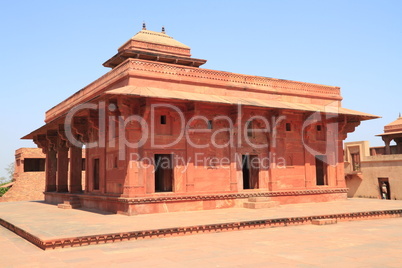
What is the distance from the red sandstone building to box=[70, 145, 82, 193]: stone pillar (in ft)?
0.16

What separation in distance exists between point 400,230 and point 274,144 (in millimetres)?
6843

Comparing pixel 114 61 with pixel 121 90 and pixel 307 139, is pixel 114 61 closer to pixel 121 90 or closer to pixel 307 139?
pixel 121 90

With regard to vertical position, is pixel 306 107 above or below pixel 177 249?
above

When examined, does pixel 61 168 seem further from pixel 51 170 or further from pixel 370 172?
pixel 370 172

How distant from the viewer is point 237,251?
298 inches

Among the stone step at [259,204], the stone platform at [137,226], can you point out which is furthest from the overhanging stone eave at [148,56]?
the stone platform at [137,226]

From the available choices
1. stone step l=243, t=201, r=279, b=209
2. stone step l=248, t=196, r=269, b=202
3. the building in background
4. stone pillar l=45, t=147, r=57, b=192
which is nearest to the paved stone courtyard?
stone step l=243, t=201, r=279, b=209

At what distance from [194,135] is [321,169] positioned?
27.7 ft

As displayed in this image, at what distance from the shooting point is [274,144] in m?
16.3

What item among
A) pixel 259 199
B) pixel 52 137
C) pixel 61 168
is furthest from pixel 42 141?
pixel 259 199

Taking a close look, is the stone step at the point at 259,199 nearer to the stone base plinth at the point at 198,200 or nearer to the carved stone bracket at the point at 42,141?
the stone base plinth at the point at 198,200

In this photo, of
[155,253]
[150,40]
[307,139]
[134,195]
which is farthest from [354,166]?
[155,253]

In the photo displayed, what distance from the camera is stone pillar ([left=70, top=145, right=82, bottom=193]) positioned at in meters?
18.5

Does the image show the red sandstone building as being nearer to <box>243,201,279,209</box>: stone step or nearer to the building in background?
<box>243,201,279,209</box>: stone step
